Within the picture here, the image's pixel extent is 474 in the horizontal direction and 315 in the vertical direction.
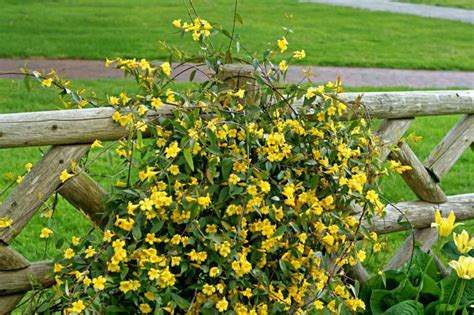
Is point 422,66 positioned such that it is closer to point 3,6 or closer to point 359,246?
point 359,246

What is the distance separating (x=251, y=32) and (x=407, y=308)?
35.9 feet

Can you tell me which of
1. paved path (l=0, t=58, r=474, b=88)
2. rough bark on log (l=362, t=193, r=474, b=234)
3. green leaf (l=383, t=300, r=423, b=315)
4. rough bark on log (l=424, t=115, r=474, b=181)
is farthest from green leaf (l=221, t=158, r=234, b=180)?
paved path (l=0, t=58, r=474, b=88)

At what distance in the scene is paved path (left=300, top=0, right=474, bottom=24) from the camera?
61.3ft

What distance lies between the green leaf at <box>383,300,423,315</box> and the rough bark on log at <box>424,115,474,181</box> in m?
0.94

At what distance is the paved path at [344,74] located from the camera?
32.9 feet

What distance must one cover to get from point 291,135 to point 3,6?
14900mm

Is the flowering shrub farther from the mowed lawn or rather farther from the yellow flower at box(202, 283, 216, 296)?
the mowed lawn

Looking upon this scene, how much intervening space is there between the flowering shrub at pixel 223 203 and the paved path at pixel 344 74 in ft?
21.7

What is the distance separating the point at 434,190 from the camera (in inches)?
163

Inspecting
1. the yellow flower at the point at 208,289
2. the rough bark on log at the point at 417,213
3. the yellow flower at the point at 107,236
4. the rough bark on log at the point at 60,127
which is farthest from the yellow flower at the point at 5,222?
the rough bark on log at the point at 417,213

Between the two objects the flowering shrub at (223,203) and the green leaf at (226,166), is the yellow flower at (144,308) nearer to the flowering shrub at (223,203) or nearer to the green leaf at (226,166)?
the flowering shrub at (223,203)

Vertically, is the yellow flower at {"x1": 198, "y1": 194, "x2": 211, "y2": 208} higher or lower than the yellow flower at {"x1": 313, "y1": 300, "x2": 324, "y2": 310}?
higher

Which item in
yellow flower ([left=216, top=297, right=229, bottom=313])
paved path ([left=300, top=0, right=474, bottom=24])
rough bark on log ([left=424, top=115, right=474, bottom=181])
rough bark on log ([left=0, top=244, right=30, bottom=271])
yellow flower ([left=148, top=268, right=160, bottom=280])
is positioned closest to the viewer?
yellow flower ([left=148, top=268, right=160, bottom=280])

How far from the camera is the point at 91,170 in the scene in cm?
605
